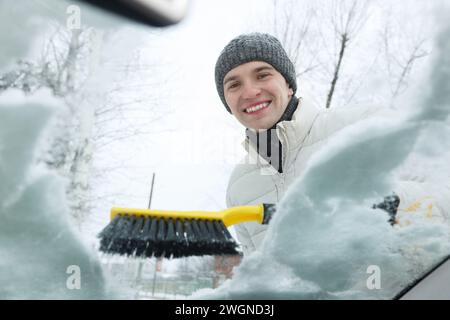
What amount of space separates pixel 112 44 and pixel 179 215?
481 millimetres

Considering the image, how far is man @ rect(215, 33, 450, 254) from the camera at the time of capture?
944mm

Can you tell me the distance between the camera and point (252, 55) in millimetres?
958

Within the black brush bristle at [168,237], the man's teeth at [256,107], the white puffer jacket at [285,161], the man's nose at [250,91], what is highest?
the man's nose at [250,91]

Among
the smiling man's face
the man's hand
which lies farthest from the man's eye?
the man's hand

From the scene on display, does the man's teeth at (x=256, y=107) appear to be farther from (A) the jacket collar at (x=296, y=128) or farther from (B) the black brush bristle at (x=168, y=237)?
(B) the black brush bristle at (x=168, y=237)

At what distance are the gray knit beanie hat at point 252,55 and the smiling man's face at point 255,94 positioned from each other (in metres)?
0.01

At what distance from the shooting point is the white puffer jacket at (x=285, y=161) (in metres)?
0.92

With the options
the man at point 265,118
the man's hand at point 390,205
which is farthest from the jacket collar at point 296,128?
the man's hand at point 390,205

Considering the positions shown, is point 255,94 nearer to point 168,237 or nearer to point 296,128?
point 296,128

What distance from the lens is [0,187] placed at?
0.83 metres

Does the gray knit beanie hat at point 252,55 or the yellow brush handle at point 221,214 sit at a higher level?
the gray knit beanie hat at point 252,55

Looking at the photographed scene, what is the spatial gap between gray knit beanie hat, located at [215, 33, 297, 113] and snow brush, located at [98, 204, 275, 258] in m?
0.31

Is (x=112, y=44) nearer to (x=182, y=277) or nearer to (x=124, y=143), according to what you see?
(x=124, y=143)

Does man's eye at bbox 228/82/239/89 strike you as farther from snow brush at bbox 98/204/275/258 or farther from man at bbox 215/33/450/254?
snow brush at bbox 98/204/275/258
